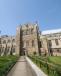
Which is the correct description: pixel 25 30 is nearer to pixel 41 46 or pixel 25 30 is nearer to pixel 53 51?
pixel 41 46

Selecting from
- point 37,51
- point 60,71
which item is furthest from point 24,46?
point 60,71

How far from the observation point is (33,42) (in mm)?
68125

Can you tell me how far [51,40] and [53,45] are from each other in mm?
2857

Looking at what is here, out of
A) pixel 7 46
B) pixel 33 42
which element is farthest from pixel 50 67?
pixel 7 46

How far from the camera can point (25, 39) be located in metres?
70.5

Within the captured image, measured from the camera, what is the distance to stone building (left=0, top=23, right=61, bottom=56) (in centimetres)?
6347

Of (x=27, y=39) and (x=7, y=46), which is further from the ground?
(x=27, y=39)

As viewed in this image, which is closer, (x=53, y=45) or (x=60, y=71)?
(x=60, y=71)

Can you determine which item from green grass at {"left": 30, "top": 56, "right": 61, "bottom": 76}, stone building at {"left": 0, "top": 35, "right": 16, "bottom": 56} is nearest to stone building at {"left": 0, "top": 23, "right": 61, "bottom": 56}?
stone building at {"left": 0, "top": 35, "right": 16, "bottom": 56}

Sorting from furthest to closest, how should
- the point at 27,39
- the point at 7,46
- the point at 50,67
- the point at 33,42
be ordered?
the point at 7,46, the point at 27,39, the point at 33,42, the point at 50,67

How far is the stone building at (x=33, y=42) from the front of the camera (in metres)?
63.5

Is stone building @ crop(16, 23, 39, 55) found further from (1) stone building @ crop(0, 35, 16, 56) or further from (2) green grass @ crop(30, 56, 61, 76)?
(2) green grass @ crop(30, 56, 61, 76)

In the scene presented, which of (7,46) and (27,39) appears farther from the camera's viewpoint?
(7,46)

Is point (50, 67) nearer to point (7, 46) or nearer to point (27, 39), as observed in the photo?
point (27, 39)
